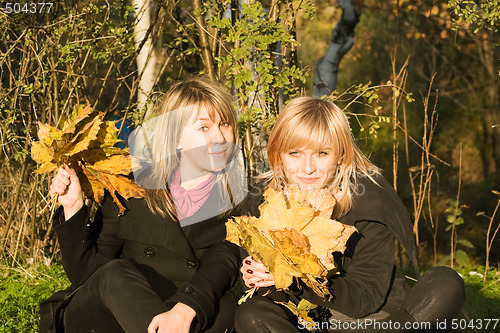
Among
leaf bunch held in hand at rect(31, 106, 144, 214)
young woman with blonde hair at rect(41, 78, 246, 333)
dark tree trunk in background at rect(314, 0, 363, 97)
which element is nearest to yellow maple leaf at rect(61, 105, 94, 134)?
leaf bunch held in hand at rect(31, 106, 144, 214)

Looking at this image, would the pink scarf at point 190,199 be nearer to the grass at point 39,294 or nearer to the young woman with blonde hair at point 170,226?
the young woman with blonde hair at point 170,226

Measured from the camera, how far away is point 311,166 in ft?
8.35

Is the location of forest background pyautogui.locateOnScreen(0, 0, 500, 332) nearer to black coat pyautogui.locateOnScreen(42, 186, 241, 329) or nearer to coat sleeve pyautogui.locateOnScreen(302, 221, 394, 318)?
black coat pyautogui.locateOnScreen(42, 186, 241, 329)

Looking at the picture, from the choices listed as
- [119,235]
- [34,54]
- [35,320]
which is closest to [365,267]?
[119,235]

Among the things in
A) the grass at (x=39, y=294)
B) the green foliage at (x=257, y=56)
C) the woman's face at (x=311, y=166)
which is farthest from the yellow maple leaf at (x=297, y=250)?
the green foliage at (x=257, y=56)

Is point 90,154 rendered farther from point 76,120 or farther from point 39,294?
point 39,294

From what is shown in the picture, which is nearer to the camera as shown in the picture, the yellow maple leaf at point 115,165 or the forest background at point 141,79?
the yellow maple leaf at point 115,165

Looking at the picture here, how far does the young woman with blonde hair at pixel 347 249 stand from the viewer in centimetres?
231

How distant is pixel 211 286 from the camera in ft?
8.14

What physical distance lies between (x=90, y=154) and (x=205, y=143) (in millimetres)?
498

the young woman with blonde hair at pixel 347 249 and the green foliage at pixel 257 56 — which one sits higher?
the green foliage at pixel 257 56

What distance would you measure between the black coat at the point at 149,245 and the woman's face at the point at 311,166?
1.36 feet

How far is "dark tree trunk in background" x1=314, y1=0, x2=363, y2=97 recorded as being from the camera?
5.65 m

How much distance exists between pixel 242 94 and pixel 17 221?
210 cm
